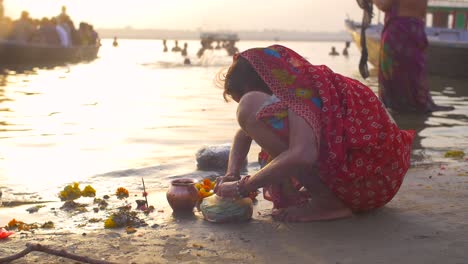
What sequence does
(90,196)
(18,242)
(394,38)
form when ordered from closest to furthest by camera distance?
(18,242), (90,196), (394,38)

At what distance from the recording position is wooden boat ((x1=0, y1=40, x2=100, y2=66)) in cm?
1917

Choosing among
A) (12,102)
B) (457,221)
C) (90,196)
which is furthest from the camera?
(12,102)

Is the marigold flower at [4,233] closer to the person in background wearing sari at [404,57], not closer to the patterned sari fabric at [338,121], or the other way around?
the patterned sari fabric at [338,121]

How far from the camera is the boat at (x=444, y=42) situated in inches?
602

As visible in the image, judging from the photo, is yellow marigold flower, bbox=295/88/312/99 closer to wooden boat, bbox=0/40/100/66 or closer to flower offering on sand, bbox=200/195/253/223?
flower offering on sand, bbox=200/195/253/223

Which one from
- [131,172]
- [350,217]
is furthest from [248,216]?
[131,172]

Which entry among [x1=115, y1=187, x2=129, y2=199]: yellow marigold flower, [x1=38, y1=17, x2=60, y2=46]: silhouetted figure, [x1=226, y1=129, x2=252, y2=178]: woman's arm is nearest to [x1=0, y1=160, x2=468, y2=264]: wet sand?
[x1=226, y1=129, x2=252, y2=178]: woman's arm

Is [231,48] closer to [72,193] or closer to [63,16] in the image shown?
[63,16]

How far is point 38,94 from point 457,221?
9.58 m

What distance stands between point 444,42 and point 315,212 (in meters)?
13.0

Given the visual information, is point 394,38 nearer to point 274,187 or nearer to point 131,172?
point 131,172

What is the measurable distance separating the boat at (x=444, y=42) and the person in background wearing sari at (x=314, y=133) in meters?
12.6

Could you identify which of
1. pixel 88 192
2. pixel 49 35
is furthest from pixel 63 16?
pixel 88 192

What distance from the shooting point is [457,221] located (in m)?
3.22
